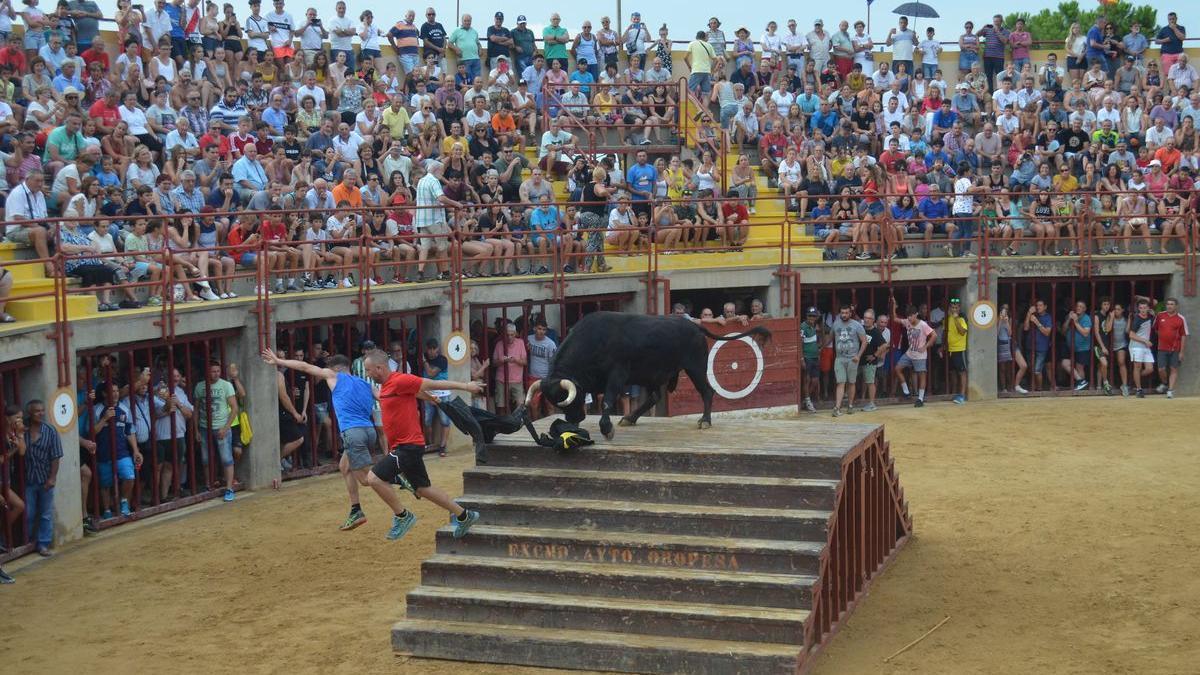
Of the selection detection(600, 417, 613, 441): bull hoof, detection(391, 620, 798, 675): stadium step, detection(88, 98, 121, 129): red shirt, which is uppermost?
detection(88, 98, 121, 129): red shirt

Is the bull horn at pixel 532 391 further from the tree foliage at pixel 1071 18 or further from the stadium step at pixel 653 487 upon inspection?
the tree foliage at pixel 1071 18

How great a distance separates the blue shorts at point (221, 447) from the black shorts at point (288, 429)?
0.85 meters

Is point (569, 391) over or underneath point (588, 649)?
over

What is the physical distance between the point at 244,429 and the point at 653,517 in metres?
8.33

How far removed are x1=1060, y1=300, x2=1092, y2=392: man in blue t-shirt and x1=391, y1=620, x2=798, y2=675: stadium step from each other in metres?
16.2

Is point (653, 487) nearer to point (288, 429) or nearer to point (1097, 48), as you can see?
point (288, 429)

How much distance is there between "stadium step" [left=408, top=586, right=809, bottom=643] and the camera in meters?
12.2

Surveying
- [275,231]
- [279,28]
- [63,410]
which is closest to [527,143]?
[279,28]

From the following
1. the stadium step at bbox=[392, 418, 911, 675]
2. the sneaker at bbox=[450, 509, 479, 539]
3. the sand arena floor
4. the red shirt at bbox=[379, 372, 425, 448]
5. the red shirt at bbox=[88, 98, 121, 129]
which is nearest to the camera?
the stadium step at bbox=[392, 418, 911, 675]

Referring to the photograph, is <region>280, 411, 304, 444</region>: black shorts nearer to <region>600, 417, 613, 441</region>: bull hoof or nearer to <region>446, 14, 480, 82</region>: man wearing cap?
<region>600, 417, 613, 441</region>: bull hoof

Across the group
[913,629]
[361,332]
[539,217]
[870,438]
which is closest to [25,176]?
[361,332]

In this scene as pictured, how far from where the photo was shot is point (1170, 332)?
1028 inches

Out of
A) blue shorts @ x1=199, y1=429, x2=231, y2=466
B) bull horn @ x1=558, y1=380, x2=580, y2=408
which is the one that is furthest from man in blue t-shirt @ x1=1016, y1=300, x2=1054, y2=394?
bull horn @ x1=558, y1=380, x2=580, y2=408

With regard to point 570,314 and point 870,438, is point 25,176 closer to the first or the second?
point 570,314
